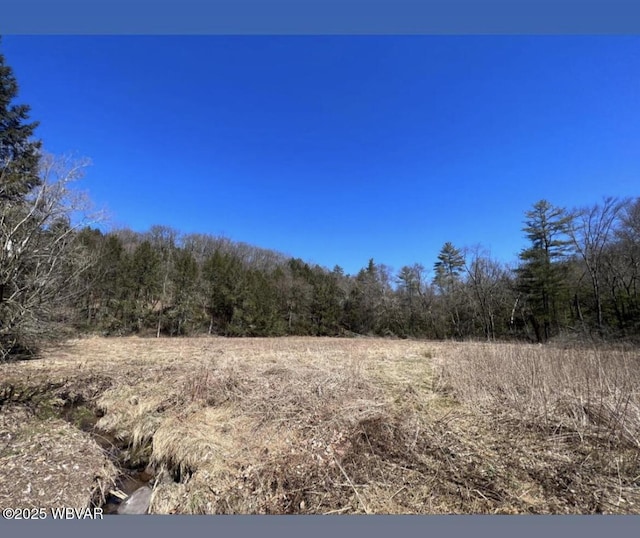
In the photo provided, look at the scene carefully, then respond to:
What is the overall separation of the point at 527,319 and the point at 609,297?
4700 mm

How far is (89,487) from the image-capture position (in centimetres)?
330

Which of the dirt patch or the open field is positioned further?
the dirt patch

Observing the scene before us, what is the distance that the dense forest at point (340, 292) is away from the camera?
13314 mm

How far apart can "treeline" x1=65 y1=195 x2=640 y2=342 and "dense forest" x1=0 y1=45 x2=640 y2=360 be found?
0.27ft

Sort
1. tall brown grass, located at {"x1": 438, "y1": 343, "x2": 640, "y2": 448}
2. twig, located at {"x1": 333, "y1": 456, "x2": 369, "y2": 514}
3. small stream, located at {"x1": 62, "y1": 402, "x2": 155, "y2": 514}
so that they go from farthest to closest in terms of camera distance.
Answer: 1. tall brown grass, located at {"x1": 438, "y1": 343, "x2": 640, "y2": 448}
2. small stream, located at {"x1": 62, "y1": 402, "x2": 155, "y2": 514}
3. twig, located at {"x1": 333, "y1": 456, "x2": 369, "y2": 514}

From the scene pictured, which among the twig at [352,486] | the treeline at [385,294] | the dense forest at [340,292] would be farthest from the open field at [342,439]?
the treeline at [385,294]

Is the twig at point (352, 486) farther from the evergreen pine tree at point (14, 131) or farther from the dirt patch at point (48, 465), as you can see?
the evergreen pine tree at point (14, 131)

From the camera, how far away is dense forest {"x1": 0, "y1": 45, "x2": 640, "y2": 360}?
524 inches

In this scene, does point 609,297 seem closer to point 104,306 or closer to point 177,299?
point 177,299

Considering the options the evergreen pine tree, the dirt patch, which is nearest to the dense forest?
the evergreen pine tree

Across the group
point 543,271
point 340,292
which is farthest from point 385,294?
point 543,271

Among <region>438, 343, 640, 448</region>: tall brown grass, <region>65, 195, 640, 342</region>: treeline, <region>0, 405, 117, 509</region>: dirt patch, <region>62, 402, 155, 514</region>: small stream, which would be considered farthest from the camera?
<region>65, 195, 640, 342</region>: treeline

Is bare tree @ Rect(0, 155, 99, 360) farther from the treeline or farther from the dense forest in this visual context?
the treeline

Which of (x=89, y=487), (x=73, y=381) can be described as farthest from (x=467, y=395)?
(x=73, y=381)
